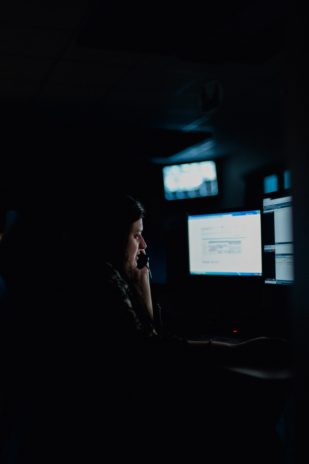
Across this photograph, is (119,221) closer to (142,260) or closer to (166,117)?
(142,260)

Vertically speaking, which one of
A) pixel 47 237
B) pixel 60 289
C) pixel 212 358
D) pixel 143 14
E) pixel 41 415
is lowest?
pixel 41 415

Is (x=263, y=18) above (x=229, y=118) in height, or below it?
below

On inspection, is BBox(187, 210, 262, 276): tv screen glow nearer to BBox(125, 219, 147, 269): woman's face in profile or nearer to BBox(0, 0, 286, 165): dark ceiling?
BBox(125, 219, 147, 269): woman's face in profile

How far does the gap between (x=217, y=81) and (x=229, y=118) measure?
69.3 inches

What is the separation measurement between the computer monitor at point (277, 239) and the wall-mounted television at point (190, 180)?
5.84 m

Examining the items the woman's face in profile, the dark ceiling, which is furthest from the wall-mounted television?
the woman's face in profile

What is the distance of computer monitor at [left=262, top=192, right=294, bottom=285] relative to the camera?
2.17m

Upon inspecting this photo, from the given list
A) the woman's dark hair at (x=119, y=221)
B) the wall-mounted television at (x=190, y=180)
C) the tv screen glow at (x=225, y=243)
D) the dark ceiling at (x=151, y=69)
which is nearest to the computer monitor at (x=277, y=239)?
the tv screen glow at (x=225, y=243)

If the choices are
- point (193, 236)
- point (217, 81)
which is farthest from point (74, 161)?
point (193, 236)

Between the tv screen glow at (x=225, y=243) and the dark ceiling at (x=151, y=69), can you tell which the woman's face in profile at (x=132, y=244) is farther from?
the dark ceiling at (x=151, y=69)

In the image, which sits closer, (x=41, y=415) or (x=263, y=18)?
(x=41, y=415)

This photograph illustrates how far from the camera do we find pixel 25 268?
1.51 metres

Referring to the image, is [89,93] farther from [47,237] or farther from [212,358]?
[212,358]

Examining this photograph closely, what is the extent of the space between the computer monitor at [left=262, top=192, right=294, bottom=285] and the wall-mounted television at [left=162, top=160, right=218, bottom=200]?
584 cm
